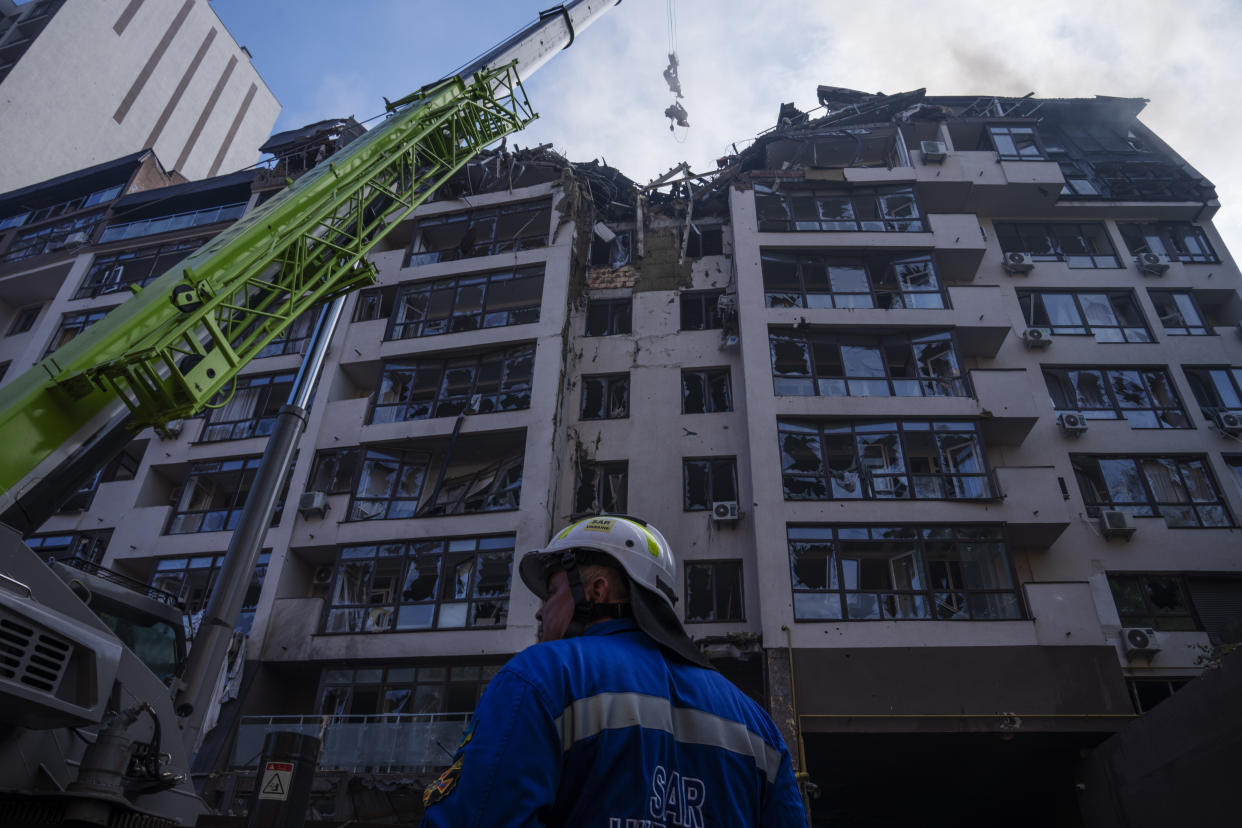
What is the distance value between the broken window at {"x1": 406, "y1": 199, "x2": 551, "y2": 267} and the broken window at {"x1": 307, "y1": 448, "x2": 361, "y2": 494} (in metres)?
7.31

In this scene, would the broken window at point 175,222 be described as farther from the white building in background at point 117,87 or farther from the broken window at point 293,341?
the white building in background at point 117,87

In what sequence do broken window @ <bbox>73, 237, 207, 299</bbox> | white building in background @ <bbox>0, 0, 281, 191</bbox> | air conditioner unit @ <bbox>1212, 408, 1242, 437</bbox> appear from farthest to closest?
white building in background @ <bbox>0, 0, 281, 191</bbox>
broken window @ <bbox>73, 237, 207, 299</bbox>
air conditioner unit @ <bbox>1212, 408, 1242, 437</bbox>

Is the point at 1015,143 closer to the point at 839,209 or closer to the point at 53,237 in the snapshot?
the point at 839,209

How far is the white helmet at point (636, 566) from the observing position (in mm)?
2818

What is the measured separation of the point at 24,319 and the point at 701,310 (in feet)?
93.8

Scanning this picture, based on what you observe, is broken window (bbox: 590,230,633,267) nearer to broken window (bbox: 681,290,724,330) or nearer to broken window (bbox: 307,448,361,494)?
broken window (bbox: 681,290,724,330)

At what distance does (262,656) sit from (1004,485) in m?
18.9

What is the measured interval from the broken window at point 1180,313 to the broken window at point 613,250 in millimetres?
16663

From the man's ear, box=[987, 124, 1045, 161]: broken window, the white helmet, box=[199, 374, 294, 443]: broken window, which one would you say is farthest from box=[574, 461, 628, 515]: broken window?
the man's ear

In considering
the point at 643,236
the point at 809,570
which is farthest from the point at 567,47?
the point at 809,570

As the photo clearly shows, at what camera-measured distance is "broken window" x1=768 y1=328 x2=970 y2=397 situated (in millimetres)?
20719

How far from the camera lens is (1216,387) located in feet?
71.9

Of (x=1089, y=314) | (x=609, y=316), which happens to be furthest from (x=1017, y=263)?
(x=609, y=316)

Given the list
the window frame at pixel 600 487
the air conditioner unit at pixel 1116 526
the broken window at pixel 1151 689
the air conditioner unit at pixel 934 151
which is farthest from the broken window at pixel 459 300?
the broken window at pixel 1151 689
